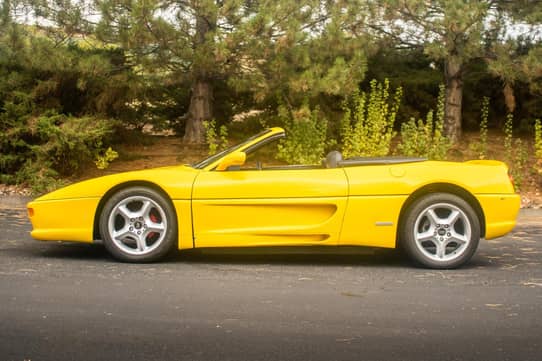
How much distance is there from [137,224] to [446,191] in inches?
101

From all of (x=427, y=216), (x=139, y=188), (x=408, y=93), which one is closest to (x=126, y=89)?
(x=408, y=93)

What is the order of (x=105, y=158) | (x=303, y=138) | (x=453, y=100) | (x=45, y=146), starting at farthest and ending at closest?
(x=453, y=100), (x=303, y=138), (x=105, y=158), (x=45, y=146)

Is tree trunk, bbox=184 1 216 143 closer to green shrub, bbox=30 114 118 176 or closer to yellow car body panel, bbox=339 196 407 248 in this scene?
green shrub, bbox=30 114 118 176

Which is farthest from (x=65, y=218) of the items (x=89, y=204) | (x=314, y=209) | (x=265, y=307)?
(x=265, y=307)

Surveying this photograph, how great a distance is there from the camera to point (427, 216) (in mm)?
6789

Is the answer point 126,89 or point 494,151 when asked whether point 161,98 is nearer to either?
point 126,89

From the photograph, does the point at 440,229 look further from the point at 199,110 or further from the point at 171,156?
the point at 199,110

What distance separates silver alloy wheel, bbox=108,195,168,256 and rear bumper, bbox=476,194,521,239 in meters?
2.64

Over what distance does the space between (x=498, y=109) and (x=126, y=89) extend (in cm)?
741

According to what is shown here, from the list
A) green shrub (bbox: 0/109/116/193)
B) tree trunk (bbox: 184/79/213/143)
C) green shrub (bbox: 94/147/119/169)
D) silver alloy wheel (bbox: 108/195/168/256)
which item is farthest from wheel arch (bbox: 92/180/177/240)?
tree trunk (bbox: 184/79/213/143)

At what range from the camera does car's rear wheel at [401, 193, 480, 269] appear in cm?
675

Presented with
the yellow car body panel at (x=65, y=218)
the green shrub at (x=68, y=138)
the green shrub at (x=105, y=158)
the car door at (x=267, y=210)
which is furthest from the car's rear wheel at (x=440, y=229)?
the green shrub at (x=105, y=158)

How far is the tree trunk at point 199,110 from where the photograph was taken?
14.6m

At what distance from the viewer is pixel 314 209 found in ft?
22.4
